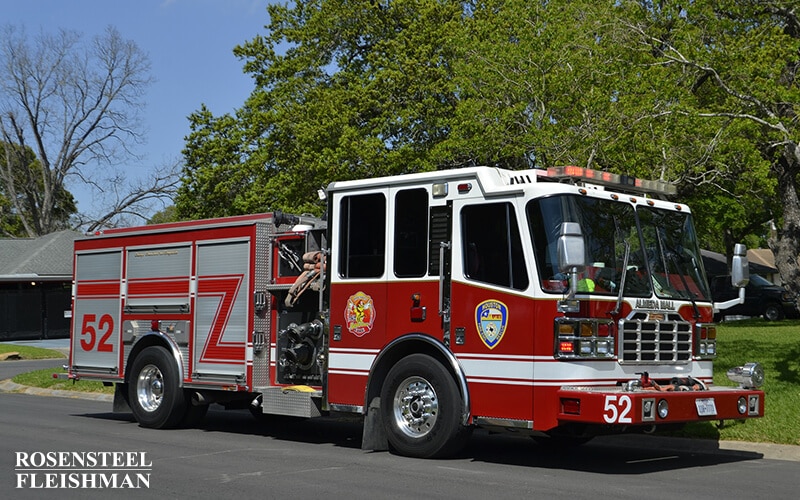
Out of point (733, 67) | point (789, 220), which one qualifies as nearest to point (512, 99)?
point (733, 67)

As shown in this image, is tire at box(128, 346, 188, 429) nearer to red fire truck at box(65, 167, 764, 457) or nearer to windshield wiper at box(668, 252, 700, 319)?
red fire truck at box(65, 167, 764, 457)

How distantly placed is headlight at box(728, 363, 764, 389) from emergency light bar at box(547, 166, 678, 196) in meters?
2.05

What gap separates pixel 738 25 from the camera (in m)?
18.6

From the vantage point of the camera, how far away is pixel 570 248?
28.6ft

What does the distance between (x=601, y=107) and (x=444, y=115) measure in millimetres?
13096

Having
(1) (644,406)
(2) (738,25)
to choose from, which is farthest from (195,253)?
(2) (738,25)

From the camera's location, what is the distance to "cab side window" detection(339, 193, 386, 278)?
11.0 meters

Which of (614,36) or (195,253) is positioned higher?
(614,36)

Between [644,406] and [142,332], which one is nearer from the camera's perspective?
[644,406]

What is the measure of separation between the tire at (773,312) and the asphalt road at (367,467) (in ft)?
94.9

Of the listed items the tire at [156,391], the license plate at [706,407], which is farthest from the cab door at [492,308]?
the tire at [156,391]

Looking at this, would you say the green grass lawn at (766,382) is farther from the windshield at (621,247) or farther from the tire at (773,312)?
the tire at (773,312)

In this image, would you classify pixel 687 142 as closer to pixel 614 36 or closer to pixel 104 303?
pixel 614 36

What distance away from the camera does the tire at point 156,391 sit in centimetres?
1312
